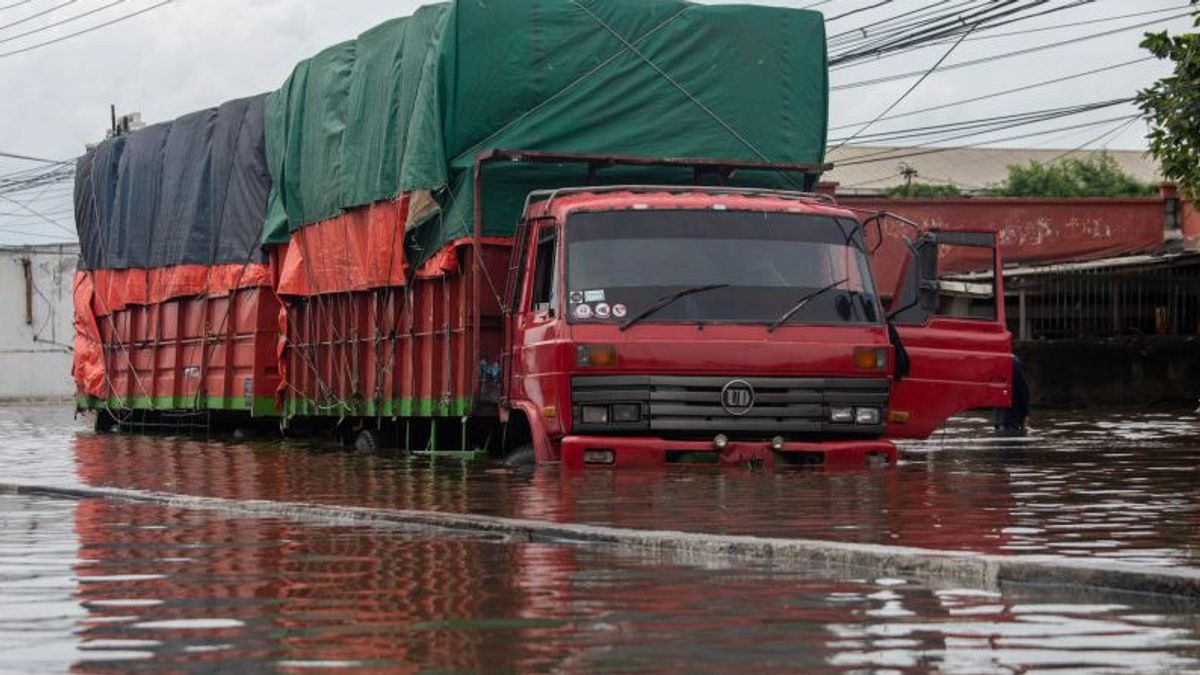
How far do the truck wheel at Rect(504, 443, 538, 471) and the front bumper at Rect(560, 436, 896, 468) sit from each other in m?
1.31

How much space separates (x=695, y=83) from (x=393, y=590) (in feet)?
37.5

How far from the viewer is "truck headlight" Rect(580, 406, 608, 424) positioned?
16.1 m

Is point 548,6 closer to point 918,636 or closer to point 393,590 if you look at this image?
point 393,590

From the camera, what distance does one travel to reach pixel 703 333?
16.0 metres

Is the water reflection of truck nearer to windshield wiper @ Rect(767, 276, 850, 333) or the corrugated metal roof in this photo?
windshield wiper @ Rect(767, 276, 850, 333)

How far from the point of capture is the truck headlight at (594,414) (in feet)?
52.7

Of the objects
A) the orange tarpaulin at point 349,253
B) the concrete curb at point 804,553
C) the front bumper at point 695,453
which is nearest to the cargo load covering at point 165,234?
the orange tarpaulin at point 349,253

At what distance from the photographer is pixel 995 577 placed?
8.52 metres

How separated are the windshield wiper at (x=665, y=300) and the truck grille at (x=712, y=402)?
45 centimetres

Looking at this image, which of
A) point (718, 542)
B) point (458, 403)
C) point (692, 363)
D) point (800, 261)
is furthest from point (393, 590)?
point (458, 403)

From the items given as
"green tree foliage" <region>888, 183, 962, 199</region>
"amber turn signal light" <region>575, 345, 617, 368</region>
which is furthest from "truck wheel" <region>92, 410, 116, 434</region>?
"green tree foliage" <region>888, 183, 962, 199</region>

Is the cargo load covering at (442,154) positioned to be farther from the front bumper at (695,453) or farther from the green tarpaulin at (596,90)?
the front bumper at (695,453)

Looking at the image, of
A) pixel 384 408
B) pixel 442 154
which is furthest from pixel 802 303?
pixel 384 408

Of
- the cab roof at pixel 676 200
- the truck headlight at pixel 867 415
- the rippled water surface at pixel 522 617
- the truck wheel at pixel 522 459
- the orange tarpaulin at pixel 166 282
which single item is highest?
the orange tarpaulin at pixel 166 282
